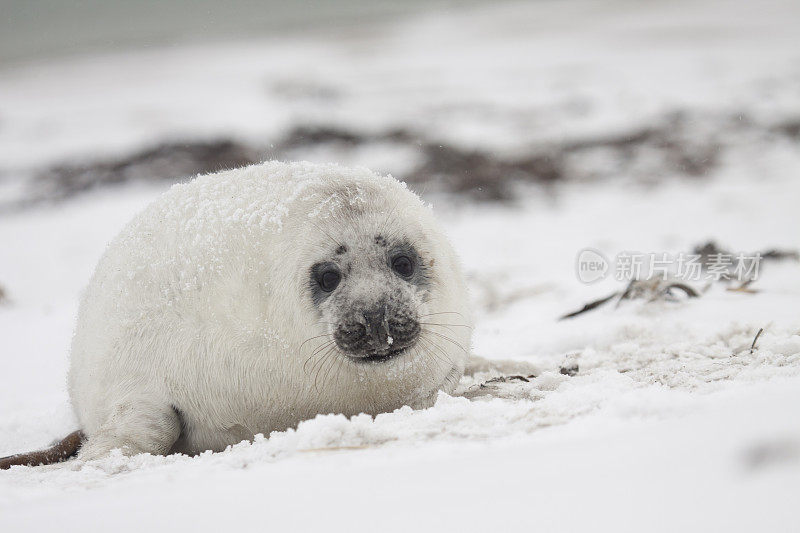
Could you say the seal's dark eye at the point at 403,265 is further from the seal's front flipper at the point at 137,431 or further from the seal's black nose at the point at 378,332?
the seal's front flipper at the point at 137,431

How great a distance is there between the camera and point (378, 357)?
8.09 ft

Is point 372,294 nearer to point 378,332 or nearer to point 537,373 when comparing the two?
point 378,332

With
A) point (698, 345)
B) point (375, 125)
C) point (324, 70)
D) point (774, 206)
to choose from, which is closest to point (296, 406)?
point (698, 345)

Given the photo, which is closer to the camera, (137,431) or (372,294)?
(372,294)

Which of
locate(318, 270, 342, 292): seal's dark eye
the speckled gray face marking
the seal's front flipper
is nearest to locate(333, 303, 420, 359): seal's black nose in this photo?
the speckled gray face marking

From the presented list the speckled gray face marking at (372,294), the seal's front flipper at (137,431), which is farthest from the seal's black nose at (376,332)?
the seal's front flipper at (137,431)

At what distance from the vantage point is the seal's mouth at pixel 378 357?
245 centimetres

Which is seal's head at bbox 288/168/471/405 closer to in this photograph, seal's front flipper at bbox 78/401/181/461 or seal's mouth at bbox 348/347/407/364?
seal's mouth at bbox 348/347/407/364

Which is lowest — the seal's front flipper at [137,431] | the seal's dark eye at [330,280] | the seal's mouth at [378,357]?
the seal's front flipper at [137,431]

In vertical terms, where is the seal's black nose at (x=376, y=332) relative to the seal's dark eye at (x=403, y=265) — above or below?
below

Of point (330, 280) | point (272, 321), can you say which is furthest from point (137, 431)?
point (330, 280)

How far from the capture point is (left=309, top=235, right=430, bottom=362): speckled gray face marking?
2.43 meters

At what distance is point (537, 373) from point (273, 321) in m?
1.16

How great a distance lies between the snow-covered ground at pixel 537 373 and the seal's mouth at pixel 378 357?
0.73 feet
